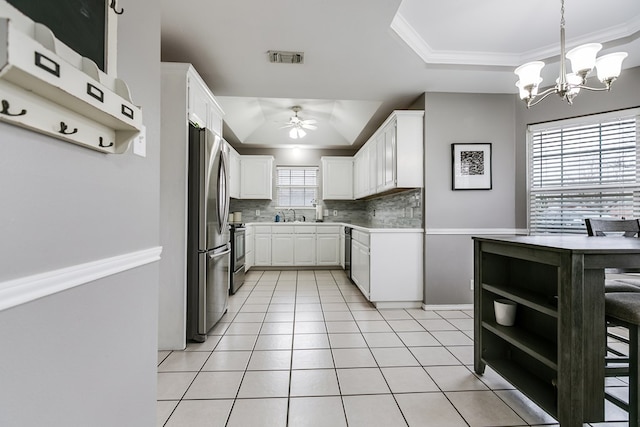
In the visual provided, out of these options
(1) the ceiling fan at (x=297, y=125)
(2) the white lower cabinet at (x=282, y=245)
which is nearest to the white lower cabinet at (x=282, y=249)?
(2) the white lower cabinet at (x=282, y=245)

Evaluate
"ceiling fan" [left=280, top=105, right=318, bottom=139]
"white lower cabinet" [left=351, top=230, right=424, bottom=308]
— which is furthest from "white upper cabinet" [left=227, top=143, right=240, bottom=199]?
"white lower cabinet" [left=351, top=230, right=424, bottom=308]

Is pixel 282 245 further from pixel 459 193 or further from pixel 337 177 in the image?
pixel 459 193

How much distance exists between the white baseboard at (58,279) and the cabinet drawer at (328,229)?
4782 mm

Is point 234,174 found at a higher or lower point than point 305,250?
higher

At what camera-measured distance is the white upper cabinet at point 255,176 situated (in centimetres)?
600

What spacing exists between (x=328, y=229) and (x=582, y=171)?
3.88 meters

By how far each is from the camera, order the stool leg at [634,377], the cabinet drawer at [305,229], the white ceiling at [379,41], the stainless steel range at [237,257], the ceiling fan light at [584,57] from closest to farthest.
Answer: the stool leg at [634,377], the ceiling fan light at [584,57], the white ceiling at [379,41], the stainless steel range at [237,257], the cabinet drawer at [305,229]

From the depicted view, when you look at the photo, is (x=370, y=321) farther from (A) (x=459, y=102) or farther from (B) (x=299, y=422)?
(A) (x=459, y=102)

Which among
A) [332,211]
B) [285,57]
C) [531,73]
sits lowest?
[332,211]

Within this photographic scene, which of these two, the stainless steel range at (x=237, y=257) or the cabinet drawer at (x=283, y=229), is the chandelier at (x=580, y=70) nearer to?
the stainless steel range at (x=237, y=257)

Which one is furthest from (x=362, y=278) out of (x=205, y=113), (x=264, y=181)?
(x=264, y=181)

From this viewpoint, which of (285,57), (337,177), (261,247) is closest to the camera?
(285,57)

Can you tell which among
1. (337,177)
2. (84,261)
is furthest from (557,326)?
(337,177)

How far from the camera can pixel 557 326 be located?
1496 millimetres
